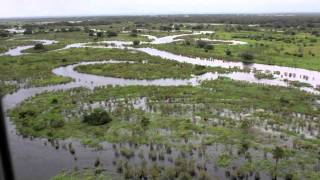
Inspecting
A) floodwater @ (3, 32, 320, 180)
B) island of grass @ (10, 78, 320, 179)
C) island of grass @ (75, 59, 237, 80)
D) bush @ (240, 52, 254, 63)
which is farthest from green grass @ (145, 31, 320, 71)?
island of grass @ (10, 78, 320, 179)

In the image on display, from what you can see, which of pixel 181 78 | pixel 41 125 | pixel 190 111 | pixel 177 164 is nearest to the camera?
pixel 177 164

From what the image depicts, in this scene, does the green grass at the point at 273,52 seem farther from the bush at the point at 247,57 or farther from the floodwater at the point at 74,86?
the floodwater at the point at 74,86

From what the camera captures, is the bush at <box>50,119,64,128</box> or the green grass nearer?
the bush at <box>50,119,64,128</box>

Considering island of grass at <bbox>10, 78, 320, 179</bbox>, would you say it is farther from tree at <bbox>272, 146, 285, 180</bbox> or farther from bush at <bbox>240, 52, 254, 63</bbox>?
bush at <bbox>240, 52, 254, 63</bbox>

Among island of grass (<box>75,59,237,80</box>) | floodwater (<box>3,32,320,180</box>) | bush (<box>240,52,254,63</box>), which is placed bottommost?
floodwater (<box>3,32,320,180</box>)

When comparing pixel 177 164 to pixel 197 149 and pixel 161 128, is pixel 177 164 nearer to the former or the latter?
pixel 197 149

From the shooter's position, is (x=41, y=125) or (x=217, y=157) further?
(x=41, y=125)

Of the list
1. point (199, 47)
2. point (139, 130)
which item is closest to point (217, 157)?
point (139, 130)
